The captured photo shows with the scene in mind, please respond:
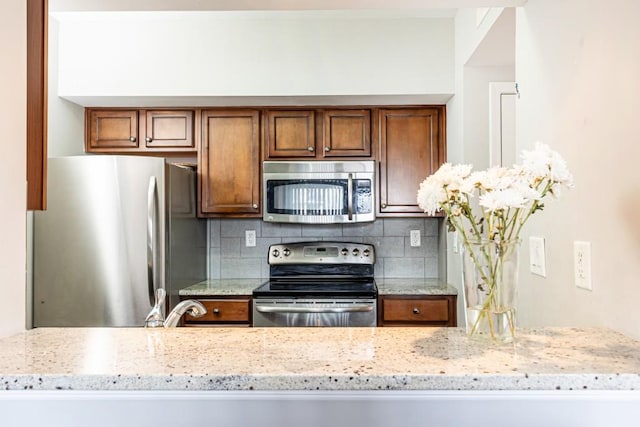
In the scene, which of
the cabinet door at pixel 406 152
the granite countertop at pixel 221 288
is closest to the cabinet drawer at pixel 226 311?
the granite countertop at pixel 221 288

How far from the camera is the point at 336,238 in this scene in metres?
3.62

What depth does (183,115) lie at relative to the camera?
3326 mm

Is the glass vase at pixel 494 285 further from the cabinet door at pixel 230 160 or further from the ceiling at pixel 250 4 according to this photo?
the cabinet door at pixel 230 160

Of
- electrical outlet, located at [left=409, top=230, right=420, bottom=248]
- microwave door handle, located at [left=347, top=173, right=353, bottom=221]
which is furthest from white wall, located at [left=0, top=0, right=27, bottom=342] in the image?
electrical outlet, located at [left=409, top=230, right=420, bottom=248]

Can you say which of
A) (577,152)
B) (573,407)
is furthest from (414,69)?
(573,407)

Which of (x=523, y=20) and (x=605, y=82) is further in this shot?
(x=523, y=20)

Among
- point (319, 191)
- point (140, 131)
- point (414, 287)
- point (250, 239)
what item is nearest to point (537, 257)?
point (414, 287)

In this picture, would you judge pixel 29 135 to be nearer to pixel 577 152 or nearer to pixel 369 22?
pixel 577 152

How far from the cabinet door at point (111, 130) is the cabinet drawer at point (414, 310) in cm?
209

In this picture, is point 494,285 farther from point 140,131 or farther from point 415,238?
point 140,131

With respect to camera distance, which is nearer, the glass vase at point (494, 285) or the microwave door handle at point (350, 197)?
the glass vase at point (494, 285)

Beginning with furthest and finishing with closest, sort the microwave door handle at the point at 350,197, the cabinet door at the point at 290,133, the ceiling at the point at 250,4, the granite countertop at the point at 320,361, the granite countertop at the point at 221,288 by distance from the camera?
the cabinet door at the point at 290,133
the microwave door handle at the point at 350,197
the granite countertop at the point at 221,288
the ceiling at the point at 250,4
the granite countertop at the point at 320,361

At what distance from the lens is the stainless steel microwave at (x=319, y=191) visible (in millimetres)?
3211

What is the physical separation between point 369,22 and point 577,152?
213cm
